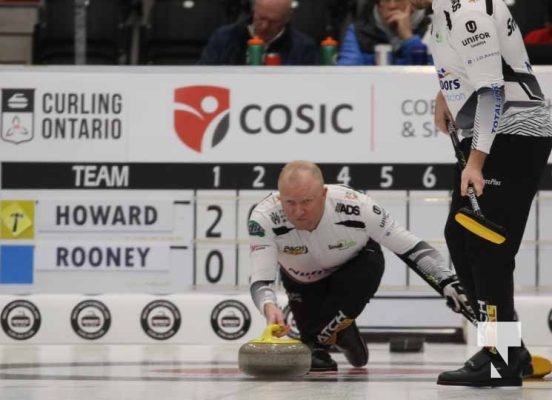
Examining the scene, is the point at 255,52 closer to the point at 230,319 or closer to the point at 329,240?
the point at 230,319

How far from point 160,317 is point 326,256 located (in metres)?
1.98

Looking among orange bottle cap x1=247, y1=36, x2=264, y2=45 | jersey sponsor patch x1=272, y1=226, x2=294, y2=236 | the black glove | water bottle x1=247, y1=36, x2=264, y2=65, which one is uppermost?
orange bottle cap x1=247, y1=36, x2=264, y2=45

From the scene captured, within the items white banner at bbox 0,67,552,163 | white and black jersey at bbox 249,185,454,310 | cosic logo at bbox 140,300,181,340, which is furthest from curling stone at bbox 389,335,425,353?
white and black jersey at bbox 249,185,454,310

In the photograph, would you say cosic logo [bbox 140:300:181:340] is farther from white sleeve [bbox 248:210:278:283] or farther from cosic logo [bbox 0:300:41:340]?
white sleeve [bbox 248:210:278:283]

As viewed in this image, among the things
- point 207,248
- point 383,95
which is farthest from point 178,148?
point 383,95

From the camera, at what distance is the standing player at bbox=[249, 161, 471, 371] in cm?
569

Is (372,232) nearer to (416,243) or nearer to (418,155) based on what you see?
(416,243)

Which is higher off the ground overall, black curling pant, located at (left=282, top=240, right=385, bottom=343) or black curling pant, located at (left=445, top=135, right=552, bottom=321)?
black curling pant, located at (left=445, top=135, right=552, bottom=321)

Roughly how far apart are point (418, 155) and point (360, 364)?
2.01 metres

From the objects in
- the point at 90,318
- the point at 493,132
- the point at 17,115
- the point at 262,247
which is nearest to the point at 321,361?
the point at 262,247

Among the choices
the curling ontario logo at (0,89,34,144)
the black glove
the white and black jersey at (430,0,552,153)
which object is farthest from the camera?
the curling ontario logo at (0,89,34,144)

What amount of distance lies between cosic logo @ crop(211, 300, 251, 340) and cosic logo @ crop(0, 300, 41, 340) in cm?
98

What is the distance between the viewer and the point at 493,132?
486cm

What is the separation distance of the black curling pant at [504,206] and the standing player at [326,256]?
24.5 inches
